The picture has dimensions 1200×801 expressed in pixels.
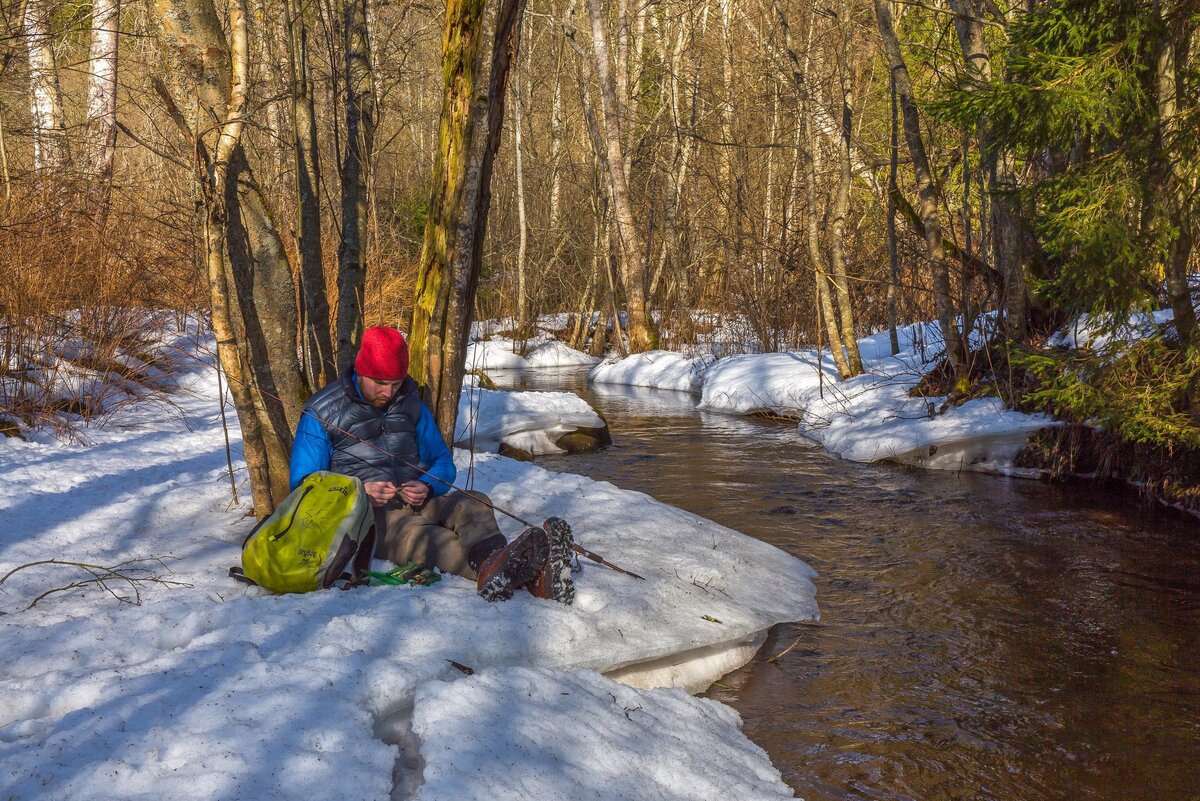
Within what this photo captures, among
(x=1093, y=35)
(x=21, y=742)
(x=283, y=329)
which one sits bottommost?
(x=21, y=742)

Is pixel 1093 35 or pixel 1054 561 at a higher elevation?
pixel 1093 35

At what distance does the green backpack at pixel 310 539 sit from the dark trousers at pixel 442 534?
1.13 ft

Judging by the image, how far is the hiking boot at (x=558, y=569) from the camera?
4066mm

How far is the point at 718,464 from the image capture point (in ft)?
30.8

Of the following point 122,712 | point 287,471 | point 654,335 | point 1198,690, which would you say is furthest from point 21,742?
point 654,335

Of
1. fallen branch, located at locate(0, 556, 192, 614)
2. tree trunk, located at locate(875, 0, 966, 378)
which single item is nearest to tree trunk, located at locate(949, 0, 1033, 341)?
tree trunk, located at locate(875, 0, 966, 378)

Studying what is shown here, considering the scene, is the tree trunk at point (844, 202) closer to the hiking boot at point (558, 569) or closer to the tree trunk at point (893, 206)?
the tree trunk at point (893, 206)

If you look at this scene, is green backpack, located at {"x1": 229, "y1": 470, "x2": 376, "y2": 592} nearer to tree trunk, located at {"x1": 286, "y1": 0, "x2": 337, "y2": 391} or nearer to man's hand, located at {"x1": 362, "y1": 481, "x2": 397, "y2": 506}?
man's hand, located at {"x1": 362, "y1": 481, "x2": 397, "y2": 506}

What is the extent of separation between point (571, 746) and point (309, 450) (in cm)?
225

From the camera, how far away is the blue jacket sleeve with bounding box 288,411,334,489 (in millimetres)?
4492

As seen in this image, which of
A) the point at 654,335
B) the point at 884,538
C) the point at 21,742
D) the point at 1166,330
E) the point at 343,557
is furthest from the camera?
the point at 654,335

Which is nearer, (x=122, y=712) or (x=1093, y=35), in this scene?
(x=122, y=712)

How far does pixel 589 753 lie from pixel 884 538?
4.30 metres

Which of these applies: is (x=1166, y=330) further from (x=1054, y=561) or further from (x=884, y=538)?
(x=884, y=538)
